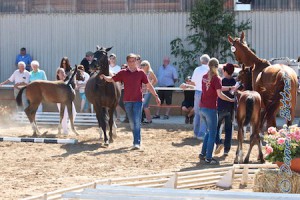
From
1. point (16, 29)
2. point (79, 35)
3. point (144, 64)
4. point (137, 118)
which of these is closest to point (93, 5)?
point (79, 35)

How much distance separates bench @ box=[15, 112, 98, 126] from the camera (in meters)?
18.2

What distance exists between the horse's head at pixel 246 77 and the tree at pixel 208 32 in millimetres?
8277

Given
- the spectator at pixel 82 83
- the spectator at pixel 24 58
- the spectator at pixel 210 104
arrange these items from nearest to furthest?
the spectator at pixel 210 104
the spectator at pixel 82 83
the spectator at pixel 24 58

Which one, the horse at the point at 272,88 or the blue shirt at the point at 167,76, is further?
the blue shirt at the point at 167,76

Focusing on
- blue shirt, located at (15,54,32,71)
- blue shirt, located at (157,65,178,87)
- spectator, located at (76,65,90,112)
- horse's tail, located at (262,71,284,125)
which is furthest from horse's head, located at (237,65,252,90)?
blue shirt, located at (15,54,32,71)

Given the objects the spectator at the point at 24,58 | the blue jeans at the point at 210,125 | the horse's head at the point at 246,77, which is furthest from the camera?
the spectator at the point at 24,58

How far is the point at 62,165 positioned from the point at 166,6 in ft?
38.8

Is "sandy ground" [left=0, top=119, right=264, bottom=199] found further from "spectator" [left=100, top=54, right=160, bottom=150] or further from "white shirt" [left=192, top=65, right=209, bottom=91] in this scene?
"white shirt" [left=192, top=65, right=209, bottom=91]

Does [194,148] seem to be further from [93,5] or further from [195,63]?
[93,5]

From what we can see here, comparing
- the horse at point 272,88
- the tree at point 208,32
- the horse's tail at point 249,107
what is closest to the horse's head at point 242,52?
the horse at point 272,88

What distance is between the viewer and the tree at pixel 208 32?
2127cm

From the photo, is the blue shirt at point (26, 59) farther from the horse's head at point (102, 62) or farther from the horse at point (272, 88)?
the horse at point (272, 88)

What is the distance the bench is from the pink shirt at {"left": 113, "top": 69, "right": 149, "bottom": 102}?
4755 mm

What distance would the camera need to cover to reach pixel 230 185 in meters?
→ 9.47
